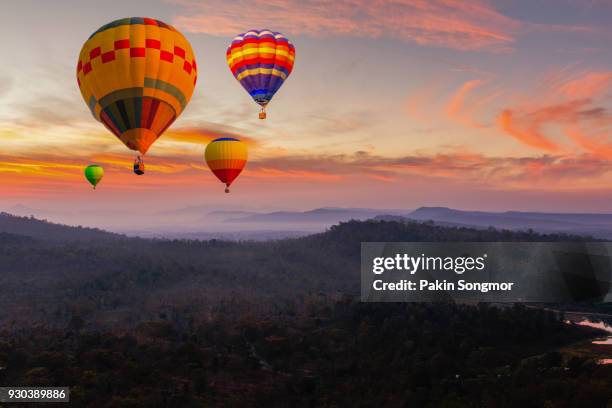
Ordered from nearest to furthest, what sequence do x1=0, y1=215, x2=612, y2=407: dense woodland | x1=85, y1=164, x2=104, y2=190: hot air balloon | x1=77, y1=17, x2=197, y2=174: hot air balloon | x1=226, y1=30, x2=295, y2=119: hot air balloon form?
x1=77, y1=17, x2=197, y2=174: hot air balloon → x1=0, y1=215, x2=612, y2=407: dense woodland → x1=226, y1=30, x2=295, y2=119: hot air balloon → x1=85, y1=164, x2=104, y2=190: hot air balloon

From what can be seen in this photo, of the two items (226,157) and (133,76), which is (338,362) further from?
(133,76)

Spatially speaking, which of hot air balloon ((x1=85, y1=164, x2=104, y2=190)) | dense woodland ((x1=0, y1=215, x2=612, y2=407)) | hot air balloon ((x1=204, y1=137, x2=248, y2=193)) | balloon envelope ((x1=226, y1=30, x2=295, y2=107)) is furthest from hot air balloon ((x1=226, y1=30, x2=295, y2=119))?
dense woodland ((x1=0, y1=215, x2=612, y2=407))

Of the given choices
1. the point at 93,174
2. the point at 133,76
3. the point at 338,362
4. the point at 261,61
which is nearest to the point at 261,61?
the point at 261,61

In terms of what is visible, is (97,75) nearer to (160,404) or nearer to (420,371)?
(160,404)

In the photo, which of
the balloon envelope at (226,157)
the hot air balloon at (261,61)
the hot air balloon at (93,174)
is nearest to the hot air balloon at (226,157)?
the balloon envelope at (226,157)

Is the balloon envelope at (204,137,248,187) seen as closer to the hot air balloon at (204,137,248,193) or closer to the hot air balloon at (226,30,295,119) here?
the hot air balloon at (204,137,248,193)

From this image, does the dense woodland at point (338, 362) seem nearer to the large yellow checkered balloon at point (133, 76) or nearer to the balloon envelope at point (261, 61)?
the large yellow checkered balloon at point (133, 76)
